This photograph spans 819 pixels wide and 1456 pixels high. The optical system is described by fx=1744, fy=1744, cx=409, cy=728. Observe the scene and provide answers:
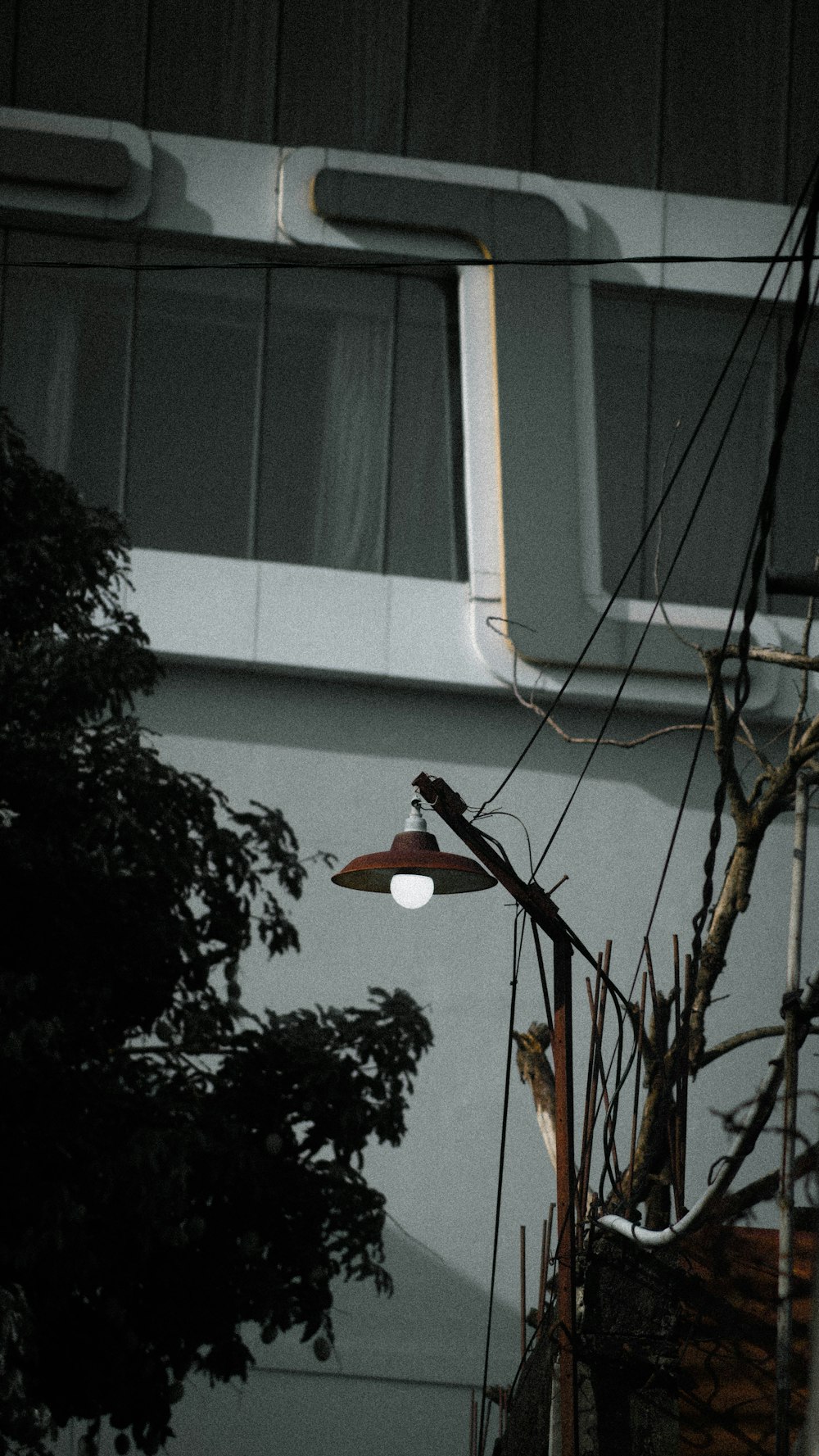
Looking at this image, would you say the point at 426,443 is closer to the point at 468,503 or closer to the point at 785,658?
the point at 468,503

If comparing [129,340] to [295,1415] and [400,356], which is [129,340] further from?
[295,1415]

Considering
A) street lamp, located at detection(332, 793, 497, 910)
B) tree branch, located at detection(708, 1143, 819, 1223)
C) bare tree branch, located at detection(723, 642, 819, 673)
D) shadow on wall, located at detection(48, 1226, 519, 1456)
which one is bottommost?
shadow on wall, located at detection(48, 1226, 519, 1456)

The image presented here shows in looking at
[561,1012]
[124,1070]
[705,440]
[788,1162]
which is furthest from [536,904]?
[705,440]

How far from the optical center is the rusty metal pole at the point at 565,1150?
20.6ft

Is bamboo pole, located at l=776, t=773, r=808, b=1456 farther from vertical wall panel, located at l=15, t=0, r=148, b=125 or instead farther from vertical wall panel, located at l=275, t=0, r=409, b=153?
vertical wall panel, located at l=15, t=0, r=148, b=125

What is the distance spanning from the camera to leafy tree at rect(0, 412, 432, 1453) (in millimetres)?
7633

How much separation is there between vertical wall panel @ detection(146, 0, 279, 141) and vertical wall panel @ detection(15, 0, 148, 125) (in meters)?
0.22

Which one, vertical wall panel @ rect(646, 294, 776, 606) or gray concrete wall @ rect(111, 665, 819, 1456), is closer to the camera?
gray concrete wall @ rect(111, 665, 819, 1456)

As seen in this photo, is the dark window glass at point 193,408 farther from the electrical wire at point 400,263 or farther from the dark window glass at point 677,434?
the dark window glass at point 677,434

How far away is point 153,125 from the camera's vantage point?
46.8ft

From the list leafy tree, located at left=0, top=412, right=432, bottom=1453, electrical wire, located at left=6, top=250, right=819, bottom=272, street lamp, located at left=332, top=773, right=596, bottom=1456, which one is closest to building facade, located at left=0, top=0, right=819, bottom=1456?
electrical wire, located at left=6, top=250, right=819, bottom=272

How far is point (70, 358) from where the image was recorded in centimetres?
1404

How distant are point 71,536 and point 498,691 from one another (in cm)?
592

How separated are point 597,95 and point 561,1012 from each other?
10.5 m
